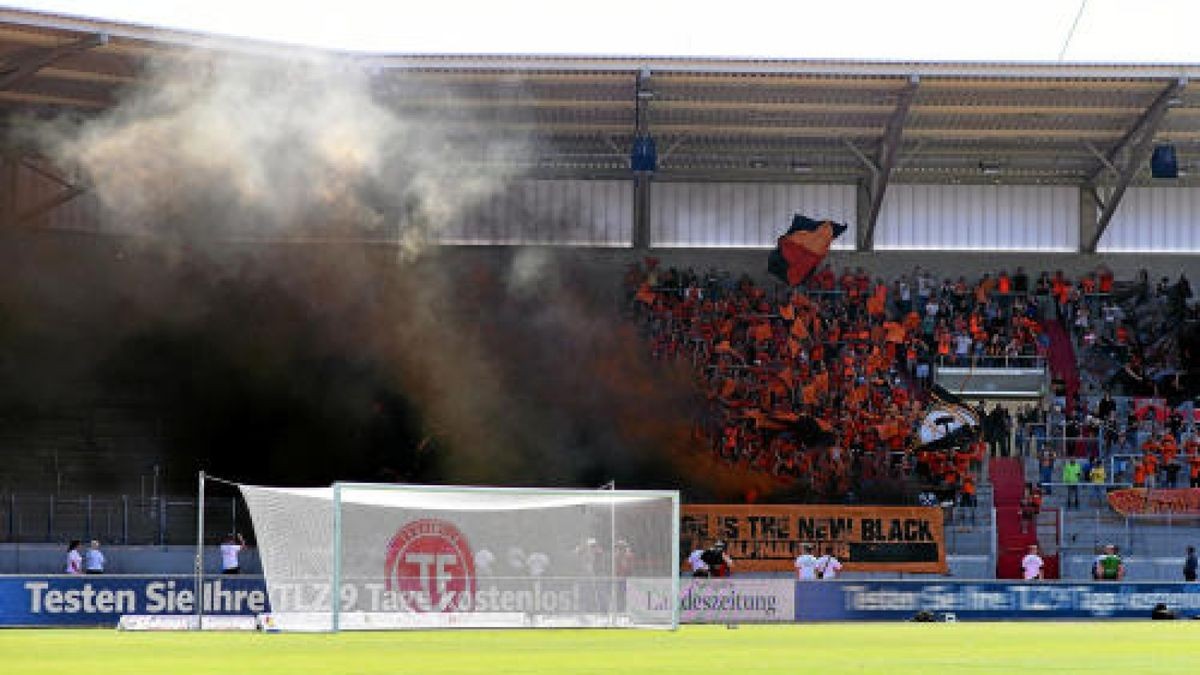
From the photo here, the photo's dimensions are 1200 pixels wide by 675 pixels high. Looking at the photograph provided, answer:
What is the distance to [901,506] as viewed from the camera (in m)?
40.1

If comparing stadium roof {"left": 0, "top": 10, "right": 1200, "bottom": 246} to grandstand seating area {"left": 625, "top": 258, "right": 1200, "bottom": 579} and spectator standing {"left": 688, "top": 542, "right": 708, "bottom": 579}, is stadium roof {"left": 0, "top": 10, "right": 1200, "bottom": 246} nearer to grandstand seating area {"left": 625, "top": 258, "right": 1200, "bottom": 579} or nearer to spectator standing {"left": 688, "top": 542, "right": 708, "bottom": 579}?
grandstand seating area {"left": 625, "top": 258, "right": 1200, "bottom": 579}

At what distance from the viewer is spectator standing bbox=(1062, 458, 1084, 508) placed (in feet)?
137

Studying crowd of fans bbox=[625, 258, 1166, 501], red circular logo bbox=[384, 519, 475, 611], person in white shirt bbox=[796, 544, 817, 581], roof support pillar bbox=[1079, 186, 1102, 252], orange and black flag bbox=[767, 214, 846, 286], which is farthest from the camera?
roof support pillar bbox=[1079, 186, 1102, 252]

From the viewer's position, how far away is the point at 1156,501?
4106cm

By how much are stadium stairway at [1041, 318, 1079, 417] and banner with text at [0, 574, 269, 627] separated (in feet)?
69.7

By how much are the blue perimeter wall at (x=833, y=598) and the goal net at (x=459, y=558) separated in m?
3.07

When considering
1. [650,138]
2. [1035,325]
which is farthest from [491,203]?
[1035,325]

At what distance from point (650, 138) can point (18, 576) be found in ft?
57.2

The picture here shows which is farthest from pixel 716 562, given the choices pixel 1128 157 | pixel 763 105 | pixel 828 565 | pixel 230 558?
pixel 1128 157

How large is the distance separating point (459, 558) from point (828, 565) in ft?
36.6

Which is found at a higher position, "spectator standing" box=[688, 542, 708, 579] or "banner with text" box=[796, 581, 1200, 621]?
"spectator standing" box=[688, 542, 708, 579]

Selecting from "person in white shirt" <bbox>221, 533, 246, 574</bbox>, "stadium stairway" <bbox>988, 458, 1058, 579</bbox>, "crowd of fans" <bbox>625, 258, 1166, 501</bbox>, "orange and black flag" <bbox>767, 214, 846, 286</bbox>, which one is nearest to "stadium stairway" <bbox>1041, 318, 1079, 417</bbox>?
"crowd of fans" <bbox>625, 258, 1166, 501</bbox>

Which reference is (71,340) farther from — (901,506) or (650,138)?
(901,506)

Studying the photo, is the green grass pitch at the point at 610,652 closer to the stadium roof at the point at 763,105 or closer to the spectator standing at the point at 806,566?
the spectator standing at the point at 806,566
